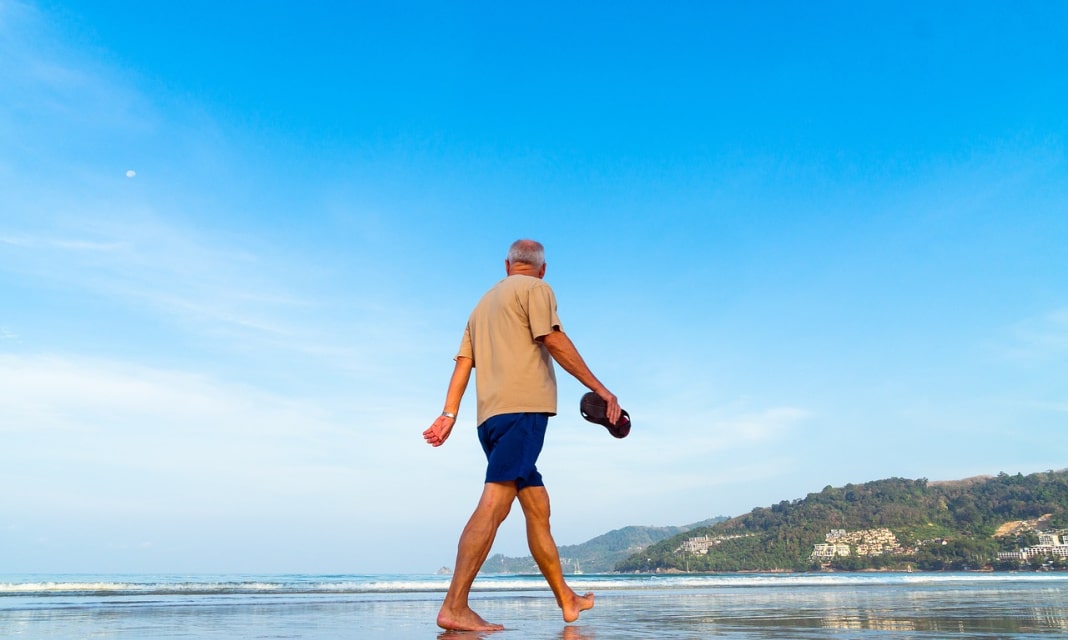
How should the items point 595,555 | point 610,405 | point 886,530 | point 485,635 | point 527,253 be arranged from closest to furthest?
point 485,635 → point 610,405 → point 527,253 → point 886,530 → point 595,555

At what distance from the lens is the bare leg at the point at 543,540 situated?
3.98m

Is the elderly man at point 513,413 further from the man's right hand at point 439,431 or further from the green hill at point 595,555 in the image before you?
the green hill at point 595,555

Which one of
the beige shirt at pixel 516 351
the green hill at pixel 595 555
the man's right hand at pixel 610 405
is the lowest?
the green hill at pixel 595 555

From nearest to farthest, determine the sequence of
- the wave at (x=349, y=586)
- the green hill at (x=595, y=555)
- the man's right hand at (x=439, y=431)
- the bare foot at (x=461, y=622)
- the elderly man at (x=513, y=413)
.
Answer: the bare foot at (x=461, y=622)
the elderly man at (x=513, y=413)
the man's right hand at (x=439, y=431)
the wave at (x=349, y=586)
the green hill at (x=595, y=555)

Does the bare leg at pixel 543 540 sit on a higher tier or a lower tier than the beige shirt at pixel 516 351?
lower

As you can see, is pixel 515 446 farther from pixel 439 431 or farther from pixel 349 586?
pixel 349 586

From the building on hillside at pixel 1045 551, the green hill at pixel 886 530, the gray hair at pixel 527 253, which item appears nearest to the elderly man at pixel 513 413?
the gray hair at pixel 527 253

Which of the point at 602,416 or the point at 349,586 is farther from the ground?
the point at 602,416

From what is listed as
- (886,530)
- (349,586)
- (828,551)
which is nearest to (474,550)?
(349,586)

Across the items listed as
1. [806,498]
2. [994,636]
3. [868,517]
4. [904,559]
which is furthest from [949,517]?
[994,636]

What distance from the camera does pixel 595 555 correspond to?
503ft

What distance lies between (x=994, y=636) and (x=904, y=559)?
8789 cm

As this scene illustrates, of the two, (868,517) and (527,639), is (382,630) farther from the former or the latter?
(868,517)

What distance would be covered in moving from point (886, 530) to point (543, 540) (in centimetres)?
9747
